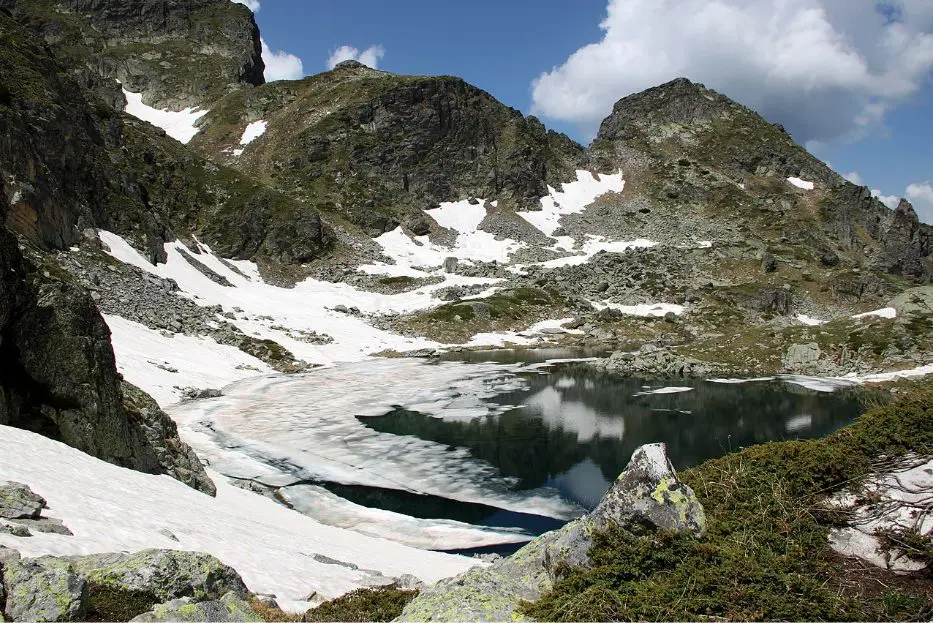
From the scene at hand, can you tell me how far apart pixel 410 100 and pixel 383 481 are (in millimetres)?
173786

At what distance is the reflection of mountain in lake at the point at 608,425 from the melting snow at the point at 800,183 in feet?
→ 520

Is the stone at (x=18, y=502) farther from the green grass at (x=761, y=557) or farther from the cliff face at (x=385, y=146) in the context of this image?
the cliff face at (x=385, y=146)

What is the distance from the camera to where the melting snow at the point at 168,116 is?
180 m

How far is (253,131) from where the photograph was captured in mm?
176875

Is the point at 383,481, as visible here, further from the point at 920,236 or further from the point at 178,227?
the point at 920,236

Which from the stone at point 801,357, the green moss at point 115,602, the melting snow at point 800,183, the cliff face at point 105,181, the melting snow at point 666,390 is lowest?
the green moss at point 115,602

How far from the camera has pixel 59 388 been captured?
1845 centimetres

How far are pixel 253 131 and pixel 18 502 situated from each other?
189707mm

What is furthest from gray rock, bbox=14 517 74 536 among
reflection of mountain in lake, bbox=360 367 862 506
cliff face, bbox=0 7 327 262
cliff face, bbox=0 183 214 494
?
cliff face, bbox=0 7 327 262

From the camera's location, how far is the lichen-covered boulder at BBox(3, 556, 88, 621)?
22.3 ft

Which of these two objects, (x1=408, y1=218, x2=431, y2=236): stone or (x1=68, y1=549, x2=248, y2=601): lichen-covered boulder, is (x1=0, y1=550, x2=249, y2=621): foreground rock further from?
(x1=408, y1=218, x2=431, y2=236): stone

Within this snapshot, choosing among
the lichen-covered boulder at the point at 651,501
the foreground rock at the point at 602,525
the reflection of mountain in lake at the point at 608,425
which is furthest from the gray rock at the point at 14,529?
the reflection of mountain in lake at the point at 608,425

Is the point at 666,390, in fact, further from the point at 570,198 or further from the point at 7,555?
the point at 570,198

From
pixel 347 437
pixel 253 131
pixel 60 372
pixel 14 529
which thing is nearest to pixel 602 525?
pixel 14 529
